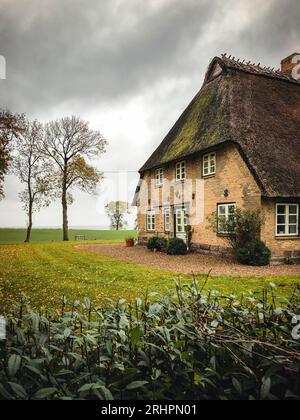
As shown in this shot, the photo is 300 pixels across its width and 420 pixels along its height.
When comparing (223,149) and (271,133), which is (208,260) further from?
(271,133)

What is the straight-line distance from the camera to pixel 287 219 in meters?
14.0

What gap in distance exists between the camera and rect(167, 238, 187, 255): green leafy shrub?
57.0 feet

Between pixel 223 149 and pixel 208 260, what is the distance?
6.45 metres

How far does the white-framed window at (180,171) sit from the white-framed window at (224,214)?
455 centimetres

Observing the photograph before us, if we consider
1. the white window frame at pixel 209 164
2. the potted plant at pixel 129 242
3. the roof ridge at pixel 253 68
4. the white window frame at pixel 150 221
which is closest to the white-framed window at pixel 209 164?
the white window frame at pixel 209 164

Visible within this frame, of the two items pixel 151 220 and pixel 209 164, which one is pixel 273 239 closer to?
pixel 209 164

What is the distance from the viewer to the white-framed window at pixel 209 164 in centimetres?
1628

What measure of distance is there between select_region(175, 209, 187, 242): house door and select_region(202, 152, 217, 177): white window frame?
3.38 m

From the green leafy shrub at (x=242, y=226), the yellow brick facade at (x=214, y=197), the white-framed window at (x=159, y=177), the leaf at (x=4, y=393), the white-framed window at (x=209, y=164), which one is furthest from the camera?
the white-framed window at (x=159, y=177)

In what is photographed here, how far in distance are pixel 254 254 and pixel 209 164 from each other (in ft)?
21.5

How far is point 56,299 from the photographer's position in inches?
277

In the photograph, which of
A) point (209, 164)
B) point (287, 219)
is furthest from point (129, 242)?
point (287, 219)

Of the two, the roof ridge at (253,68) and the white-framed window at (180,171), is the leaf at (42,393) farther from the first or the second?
the roof ridge at (253,68)

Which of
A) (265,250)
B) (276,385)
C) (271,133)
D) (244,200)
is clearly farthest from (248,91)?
(276,385)
